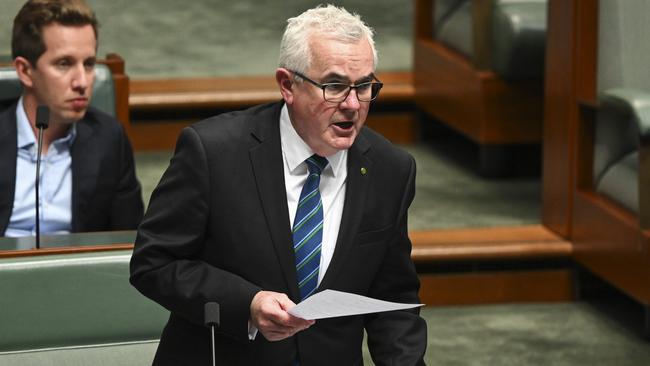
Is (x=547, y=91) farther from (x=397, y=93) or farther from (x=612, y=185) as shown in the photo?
(x=397, y=93)

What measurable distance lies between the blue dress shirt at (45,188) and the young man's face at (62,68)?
0.17 ft

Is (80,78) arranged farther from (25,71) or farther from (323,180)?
(323,180)

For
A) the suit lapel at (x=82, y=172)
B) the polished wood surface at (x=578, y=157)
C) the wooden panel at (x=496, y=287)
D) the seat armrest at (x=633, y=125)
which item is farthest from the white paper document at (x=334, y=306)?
the wooden panel at (x=496, y=287)

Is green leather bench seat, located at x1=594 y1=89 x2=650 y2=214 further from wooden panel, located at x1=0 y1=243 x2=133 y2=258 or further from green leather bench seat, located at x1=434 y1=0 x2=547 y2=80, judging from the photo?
wooden panel, located at x1=0 y1=243 x2=133 y2=258

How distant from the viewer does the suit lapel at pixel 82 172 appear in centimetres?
223

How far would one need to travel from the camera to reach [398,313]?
1.51m

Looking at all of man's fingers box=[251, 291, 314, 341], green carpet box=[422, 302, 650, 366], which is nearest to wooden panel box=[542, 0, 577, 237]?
green carpet box=[422, 302, 650, 366]

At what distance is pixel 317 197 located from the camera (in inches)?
57.6

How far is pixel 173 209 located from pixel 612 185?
58.0 inches

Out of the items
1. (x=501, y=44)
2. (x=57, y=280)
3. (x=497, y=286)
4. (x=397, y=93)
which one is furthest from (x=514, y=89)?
(x=57, y=280)

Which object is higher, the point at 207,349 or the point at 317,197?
the point at 317,197

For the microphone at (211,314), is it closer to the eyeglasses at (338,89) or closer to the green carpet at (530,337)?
the eyeglasses at (338,89)

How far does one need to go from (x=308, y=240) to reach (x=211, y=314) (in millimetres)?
177

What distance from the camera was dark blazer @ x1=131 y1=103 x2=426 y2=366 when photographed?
142 centimetres
